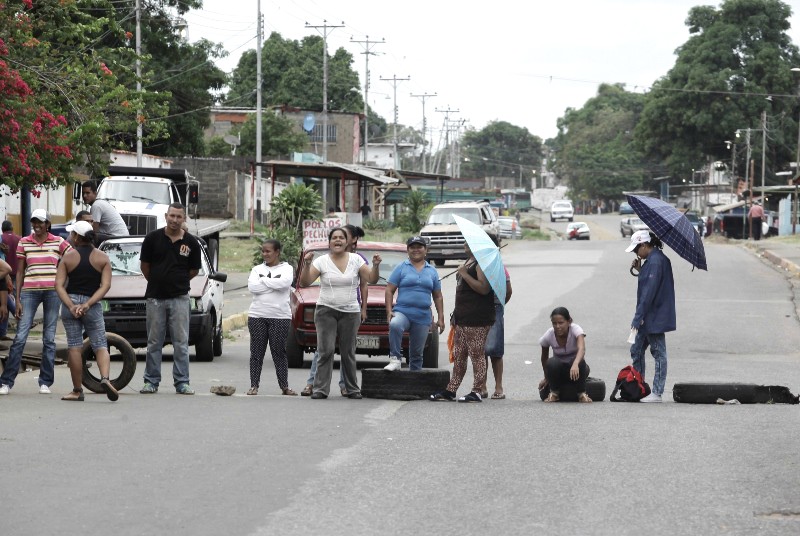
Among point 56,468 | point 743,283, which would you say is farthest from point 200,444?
point 743,283

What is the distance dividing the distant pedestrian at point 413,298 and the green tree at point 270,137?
63.1m

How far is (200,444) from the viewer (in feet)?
32.8

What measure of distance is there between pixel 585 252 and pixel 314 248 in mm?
30339

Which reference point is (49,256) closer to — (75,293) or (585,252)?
(75,293)

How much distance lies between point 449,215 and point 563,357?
31957 mm

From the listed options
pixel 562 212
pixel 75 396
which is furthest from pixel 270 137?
pixel 75 396

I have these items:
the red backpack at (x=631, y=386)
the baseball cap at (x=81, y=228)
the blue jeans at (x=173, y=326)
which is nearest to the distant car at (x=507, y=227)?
the red backpack at (x=631, y=386)

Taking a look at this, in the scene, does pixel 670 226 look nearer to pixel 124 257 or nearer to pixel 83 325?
pixel 83 325

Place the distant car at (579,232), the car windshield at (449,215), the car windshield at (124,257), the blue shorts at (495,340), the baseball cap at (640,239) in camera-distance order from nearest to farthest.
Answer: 1. the blue shorts at (495,340)
2. the baseball cap at (640,239)
3. the car windshield at (124,257)
4. the car windshield at (449,215)
5. the distant car at (579,232)

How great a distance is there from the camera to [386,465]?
9.17 metres

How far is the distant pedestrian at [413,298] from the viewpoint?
1379 cm

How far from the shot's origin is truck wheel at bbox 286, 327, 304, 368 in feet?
56.5

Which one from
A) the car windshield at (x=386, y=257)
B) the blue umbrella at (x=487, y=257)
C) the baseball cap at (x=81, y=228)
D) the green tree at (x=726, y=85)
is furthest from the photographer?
the green tree at (x=726, y=85)

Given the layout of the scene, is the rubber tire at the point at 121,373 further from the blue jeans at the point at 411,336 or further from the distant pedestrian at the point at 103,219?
the distant pedestrian at the point at 103,219
